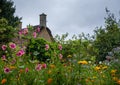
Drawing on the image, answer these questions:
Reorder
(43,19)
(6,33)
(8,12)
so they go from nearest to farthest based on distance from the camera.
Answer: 1. (6,33)
2. (8,12)
3. (43,19)

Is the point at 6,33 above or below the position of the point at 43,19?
below

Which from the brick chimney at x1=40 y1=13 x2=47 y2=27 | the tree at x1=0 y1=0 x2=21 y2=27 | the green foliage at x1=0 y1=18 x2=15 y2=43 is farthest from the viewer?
the brick chimney at x1=40 y1=13 x2=47 y2=27

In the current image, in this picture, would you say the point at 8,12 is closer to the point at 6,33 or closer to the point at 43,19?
the point at 6,33

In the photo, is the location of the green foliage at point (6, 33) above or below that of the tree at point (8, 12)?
below

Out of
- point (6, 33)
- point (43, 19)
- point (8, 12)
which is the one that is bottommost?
point (6, 33)

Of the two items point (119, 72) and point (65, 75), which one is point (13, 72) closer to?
point (65, 75)

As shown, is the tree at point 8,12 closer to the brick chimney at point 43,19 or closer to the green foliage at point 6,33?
the green foliage at point 6,33

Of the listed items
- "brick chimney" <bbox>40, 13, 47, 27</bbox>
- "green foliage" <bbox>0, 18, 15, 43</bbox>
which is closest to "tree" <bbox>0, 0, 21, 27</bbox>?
"green foliage" <bbox>0, 18, 15, 43</bbox>

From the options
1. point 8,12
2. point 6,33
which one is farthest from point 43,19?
point 6,33

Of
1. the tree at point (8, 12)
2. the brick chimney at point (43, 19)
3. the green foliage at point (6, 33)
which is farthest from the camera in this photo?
Answer: the brick chimney at point (43, 19)

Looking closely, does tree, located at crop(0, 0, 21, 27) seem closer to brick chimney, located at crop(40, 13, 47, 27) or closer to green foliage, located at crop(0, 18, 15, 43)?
green foliage, located at crop(0, 18, 15, 43)

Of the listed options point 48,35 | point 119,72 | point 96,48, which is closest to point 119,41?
point 96,48

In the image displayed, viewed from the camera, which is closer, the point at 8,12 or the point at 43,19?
the point at 8,12

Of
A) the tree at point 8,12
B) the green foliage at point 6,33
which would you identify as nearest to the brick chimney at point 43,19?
the tree at point 8,12
